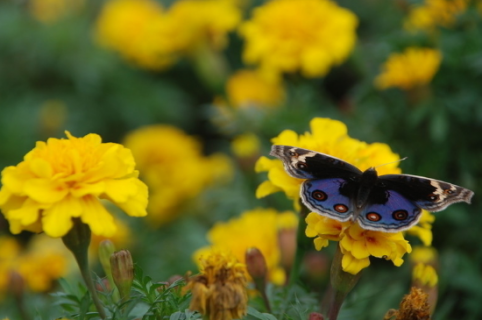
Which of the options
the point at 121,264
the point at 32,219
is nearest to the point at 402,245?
the point at 121,264

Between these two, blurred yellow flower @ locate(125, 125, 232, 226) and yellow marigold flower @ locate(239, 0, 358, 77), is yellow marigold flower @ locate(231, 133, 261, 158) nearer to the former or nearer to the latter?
yellow marigold flower @ locate(239, 0, 358, 77)

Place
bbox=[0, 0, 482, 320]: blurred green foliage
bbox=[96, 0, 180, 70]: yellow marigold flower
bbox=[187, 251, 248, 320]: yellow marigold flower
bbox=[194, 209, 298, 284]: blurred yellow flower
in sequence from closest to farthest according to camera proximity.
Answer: bbox=[187, 251, 248, 320]: yellow marigold flower → bbox=[194, 209, 298, 284]: blurred yellow flower → bbox=[0, 0, 482, 320]: blurred green foliage → bbox=[96, 0, 180, 70]: yellow marigold flower

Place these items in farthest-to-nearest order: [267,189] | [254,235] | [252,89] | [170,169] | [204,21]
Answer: [252,89], [170,169], [204,21], [254,235], [267,189]

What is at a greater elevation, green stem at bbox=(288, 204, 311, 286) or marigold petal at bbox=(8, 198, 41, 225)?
marigold petal at bbox=(8, 198, 41, 225)

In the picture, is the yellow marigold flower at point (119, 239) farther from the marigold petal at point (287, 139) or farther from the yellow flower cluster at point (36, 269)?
the marigold petal at point (287, 139)

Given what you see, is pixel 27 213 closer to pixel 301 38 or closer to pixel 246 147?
pixel 246 147

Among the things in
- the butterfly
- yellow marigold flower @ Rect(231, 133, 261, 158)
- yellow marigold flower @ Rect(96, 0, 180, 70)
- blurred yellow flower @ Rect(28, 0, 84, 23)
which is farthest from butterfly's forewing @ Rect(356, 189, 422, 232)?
blurred yellow flower @ Rect(28, 0, 84, 23)

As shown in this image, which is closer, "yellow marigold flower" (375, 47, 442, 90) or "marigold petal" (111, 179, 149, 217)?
"marigold petal" (111, 179, 149, 217)

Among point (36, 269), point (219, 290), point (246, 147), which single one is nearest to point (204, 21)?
point (246, 147)
